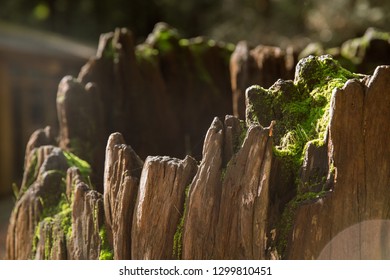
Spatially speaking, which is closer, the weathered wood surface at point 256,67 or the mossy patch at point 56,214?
the mossy patch at point 56,214

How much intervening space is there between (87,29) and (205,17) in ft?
9.87

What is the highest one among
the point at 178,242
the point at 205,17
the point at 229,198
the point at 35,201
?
the point at 205,17

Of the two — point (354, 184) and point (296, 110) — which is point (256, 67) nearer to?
point (296, 110)

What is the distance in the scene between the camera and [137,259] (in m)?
2.54

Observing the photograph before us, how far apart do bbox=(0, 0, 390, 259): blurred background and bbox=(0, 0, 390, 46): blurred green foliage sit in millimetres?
17

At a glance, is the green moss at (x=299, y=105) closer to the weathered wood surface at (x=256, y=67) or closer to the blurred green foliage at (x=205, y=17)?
the weathered wood surface at (x=256, y=67)

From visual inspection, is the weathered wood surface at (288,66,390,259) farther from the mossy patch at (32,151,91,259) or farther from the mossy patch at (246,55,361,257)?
the mossy patch at (32,151,91,259)

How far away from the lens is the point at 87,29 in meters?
14.2

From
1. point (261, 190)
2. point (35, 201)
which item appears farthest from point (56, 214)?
point (261, 190)

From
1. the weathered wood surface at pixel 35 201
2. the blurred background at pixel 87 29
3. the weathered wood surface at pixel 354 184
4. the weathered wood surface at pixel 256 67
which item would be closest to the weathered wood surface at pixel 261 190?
the weathered wood surface at pixel 354 184

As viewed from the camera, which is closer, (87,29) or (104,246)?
(104,246)

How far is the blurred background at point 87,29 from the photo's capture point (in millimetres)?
8977

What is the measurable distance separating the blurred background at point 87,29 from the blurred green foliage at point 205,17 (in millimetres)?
17

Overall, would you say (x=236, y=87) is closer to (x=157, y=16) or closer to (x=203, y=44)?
(x=203, y=44)
